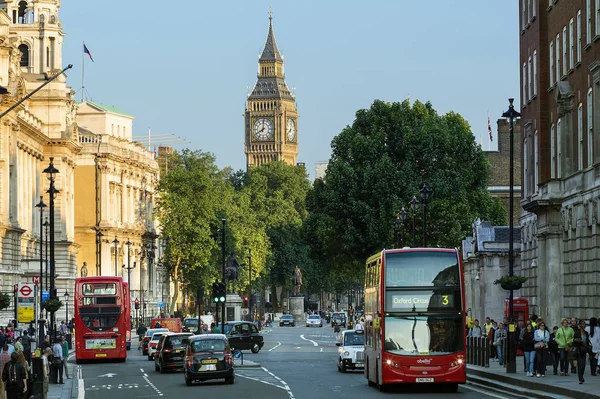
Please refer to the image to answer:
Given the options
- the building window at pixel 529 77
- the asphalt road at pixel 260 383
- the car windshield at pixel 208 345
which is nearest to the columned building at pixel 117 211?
the asphalt road at pixel 260 383

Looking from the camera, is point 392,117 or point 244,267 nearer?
point 392,117

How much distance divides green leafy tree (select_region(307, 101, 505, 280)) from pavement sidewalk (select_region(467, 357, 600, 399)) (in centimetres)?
4104

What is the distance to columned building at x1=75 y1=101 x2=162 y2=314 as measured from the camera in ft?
472

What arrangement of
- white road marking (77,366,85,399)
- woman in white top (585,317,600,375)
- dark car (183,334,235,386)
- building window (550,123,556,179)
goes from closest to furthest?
1. woman in white top (585,317,600,375)
2. white road marking (77,366,85,399)
3. dark car (183,334,235,386)
4. building window (550,123,556,179)

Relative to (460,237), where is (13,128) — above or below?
above

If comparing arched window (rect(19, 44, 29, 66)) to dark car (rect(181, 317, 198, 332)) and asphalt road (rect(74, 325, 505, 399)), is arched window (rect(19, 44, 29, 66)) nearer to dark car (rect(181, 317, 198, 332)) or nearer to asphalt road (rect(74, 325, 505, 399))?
dark car (rect(181, 317, 198, 332))

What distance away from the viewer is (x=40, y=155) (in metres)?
121

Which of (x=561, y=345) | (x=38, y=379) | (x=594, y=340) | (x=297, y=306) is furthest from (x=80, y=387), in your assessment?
(x=297, y=306)

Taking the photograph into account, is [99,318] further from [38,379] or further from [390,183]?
[38,379]

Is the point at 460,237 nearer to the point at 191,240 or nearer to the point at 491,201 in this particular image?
the point at 491,201

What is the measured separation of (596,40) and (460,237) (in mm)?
39564

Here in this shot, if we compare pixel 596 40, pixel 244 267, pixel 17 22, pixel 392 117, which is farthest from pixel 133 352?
pixel 244 267

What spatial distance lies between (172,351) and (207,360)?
1033 centimetres

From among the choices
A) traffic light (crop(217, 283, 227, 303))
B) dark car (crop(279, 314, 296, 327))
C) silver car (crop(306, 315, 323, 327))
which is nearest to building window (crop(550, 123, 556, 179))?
traffic light (crop(217, 283, 227, 303))
